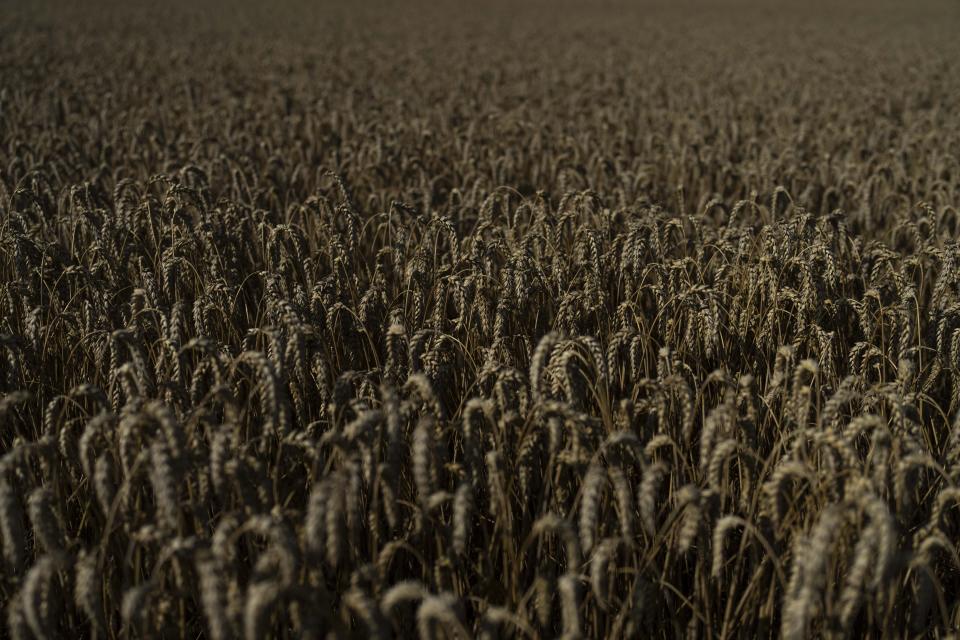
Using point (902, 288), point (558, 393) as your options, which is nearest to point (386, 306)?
point (558, 393)

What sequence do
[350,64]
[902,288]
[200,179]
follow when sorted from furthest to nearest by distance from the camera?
1. [350,64]
2. [200,179]
3. [902,288]

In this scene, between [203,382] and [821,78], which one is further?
[821,78]

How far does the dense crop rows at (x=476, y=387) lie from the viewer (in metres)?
1.54

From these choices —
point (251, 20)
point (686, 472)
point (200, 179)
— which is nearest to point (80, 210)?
point (200, 179)

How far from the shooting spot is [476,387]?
2.40 m

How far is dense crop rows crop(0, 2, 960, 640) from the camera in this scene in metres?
1.54

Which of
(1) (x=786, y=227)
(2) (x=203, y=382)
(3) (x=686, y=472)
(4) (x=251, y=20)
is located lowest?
(3) (x=686, y=472)

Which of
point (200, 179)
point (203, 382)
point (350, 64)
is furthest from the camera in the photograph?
point (350, 64)

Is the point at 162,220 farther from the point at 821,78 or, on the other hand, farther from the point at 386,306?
the point at 821,78

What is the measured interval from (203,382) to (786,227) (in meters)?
2.27

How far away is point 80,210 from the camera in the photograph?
10.3 ft

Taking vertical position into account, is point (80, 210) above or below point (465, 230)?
above

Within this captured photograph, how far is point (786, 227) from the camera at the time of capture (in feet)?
10.3

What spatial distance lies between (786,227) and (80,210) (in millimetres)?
2841
